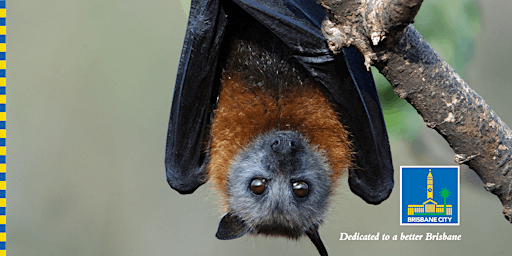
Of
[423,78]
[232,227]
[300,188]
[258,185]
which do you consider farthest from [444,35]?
[232,227]

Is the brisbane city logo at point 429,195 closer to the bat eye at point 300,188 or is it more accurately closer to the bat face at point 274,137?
the bat face at point 274,137

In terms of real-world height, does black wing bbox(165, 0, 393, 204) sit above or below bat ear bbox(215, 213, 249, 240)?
above

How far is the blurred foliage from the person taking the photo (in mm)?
2467

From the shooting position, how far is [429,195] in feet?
13.1

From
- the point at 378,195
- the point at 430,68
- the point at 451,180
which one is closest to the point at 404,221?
the point at 451,180

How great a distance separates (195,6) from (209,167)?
41.4 inches

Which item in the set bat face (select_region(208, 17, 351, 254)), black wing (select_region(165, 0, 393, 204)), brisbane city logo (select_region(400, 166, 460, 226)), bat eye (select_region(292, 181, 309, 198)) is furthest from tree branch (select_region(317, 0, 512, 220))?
brisbane city logo (select_region(400, 166, 460, 226))

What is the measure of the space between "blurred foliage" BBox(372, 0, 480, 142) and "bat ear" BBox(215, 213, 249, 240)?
3.92 ft

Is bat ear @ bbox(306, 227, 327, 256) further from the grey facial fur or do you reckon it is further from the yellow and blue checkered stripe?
the yellow and blue checkered stripe

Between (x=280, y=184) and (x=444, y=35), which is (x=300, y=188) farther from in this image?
(x=444, y=35)

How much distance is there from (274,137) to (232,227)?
71 cm

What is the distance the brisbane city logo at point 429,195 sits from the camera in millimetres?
4012

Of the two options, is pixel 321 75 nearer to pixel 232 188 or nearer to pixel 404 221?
pixel 232 188

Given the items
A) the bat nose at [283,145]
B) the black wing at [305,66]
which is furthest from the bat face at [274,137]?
the black wing at [305,66]
